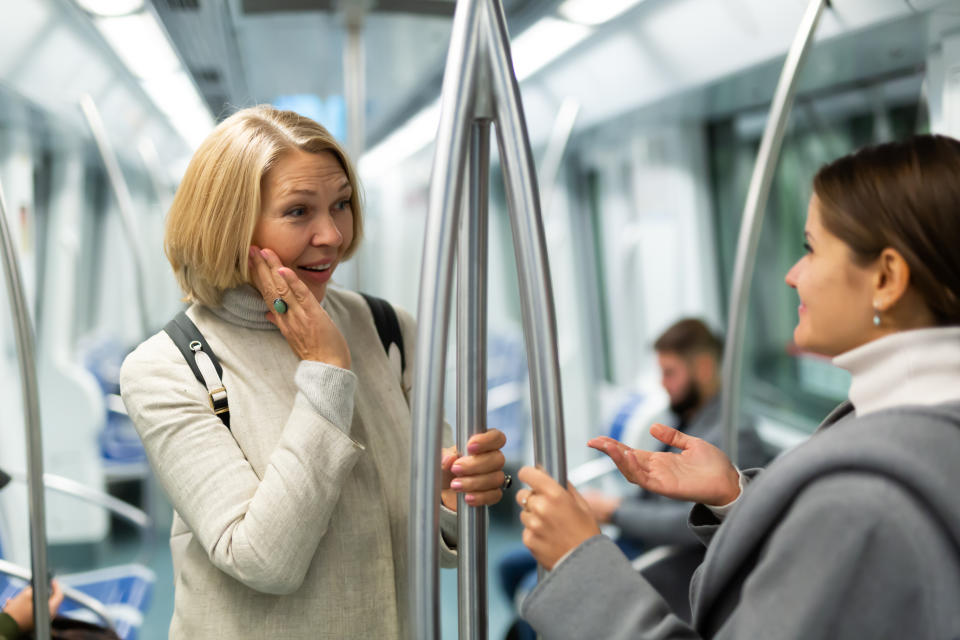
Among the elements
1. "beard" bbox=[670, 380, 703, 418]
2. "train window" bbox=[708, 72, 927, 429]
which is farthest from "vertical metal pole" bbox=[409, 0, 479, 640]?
"train window" bbox=[708, 72, 927, 429]

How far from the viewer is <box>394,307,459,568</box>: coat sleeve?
48.7 inches

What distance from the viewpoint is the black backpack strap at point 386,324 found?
1341 mm

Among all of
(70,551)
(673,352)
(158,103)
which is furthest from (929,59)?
(70,551)

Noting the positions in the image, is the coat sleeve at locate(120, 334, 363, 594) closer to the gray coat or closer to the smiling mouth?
the smiling mouth

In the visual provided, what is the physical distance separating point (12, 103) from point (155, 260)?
339cm

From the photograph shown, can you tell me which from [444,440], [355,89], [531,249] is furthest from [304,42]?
[531,249]

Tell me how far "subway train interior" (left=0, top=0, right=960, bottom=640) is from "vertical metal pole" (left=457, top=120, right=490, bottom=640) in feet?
0.03

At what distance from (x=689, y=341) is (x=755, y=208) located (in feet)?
3.51

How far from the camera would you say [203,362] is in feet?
3.72

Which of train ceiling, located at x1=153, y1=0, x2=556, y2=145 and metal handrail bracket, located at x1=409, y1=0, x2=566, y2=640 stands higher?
train ceiling, located at x1=153, y1=0, x2=556, y2=145

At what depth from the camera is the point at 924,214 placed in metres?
0.89

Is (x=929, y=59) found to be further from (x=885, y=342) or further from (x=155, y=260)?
(x=155, y=260)

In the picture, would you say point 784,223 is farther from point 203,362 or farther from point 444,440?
point 203,362

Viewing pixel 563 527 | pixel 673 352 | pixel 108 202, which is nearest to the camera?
pixel 563 527
